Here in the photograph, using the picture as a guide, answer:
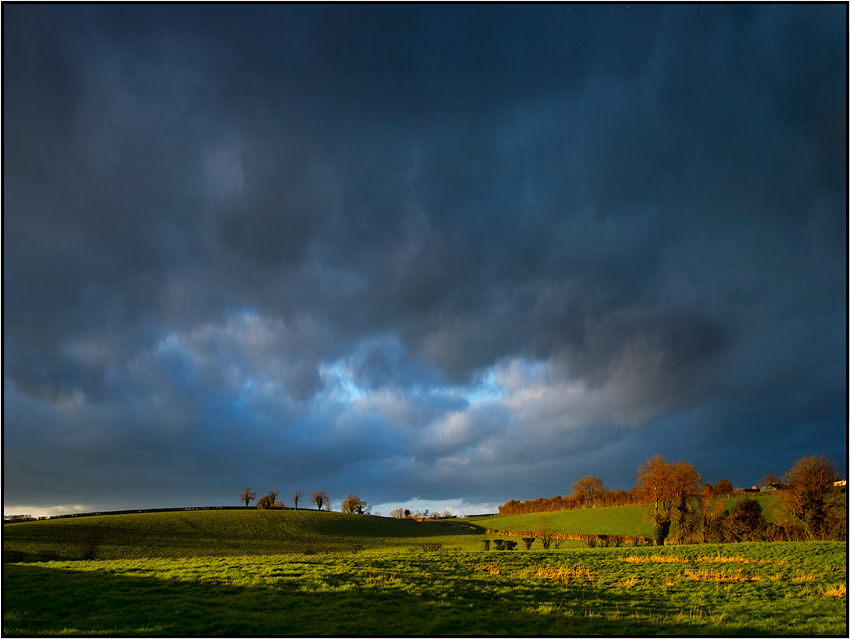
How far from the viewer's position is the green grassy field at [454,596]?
17.1m

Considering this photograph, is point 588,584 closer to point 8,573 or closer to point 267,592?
point 267,592

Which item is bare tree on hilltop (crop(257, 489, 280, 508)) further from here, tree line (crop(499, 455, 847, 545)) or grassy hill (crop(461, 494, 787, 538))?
tree line (crop(499, 455, 847, 545))

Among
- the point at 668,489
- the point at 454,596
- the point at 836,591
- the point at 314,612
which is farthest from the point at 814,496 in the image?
the point at 314,612

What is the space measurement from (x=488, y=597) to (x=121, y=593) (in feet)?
58.3

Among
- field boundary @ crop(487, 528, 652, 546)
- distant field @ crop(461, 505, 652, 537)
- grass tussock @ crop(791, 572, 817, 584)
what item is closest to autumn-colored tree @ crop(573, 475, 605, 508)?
distant field @ crop(461, 505, 652, 537)

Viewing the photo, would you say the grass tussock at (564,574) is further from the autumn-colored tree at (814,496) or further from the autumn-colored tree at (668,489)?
the autumn-colored tree at (814,496)

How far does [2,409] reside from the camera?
15.1m

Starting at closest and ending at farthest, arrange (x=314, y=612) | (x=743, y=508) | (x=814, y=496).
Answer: (x=314, y=612), (x=814, y=496), (x=743, y=508)

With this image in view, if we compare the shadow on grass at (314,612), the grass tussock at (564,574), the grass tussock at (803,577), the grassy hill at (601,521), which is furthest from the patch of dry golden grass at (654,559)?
the grassy hill at (601,521)

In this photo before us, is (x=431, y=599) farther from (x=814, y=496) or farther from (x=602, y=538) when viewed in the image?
(x=814, y=496)

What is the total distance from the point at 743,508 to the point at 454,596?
7158 cm

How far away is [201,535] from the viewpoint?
90688 mm

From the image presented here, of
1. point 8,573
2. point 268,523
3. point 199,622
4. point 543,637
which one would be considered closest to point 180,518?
point 268,523

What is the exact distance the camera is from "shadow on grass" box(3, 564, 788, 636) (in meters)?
16.7
